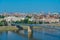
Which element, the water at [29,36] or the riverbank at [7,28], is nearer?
the water at [29,36]

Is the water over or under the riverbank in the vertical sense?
under

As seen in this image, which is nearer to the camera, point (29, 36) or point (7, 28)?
point (29, 36)

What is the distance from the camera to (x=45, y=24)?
7.03m

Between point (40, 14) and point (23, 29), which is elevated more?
point (40, 14)

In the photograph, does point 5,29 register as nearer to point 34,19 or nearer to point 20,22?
point 20,22

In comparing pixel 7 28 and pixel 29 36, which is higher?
pixel 7 28

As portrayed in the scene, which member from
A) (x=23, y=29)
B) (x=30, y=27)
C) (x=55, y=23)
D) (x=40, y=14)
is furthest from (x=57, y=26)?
(x=30, y=27)

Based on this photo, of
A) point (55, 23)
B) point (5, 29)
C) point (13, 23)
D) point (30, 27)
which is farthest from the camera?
point (55, 23)

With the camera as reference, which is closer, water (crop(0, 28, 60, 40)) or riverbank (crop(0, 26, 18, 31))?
water (crop(0, 28, 60, 40))

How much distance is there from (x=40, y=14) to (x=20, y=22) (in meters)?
0.72

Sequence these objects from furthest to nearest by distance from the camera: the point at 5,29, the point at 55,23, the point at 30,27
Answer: the point at 55,23 < the point at 5,29 < the point at 30,27

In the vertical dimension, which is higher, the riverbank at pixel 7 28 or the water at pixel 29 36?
the riverbank at pixel 7 28

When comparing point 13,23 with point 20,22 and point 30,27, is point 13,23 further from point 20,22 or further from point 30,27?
point 30,27

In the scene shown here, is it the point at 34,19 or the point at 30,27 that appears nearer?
the point at 30,27
